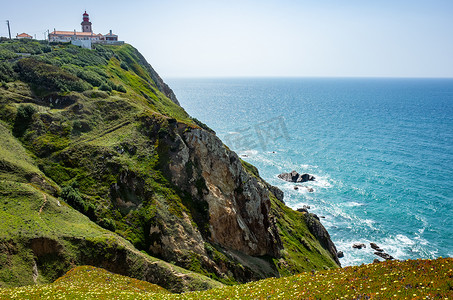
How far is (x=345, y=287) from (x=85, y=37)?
16743 cm

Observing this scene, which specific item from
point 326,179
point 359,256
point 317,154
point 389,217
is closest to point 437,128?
point 317,154

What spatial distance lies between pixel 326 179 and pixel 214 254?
79.9 m

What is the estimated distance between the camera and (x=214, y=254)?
47.2 metres

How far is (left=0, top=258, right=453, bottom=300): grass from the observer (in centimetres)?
1611

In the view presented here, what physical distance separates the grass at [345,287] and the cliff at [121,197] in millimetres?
9242

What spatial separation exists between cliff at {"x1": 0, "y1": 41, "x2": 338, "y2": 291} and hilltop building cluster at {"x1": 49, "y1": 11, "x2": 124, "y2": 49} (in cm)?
6135

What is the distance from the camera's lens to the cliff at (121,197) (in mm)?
34812

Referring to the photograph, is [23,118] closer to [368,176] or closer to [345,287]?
[345,287]

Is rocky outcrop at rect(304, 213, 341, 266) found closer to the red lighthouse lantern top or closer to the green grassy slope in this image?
the green grassy slope

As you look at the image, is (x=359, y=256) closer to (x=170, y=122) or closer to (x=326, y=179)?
(x=326, y=179)

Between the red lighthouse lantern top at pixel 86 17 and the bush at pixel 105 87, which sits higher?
the red lighthouse lantern top at pixel 86 17

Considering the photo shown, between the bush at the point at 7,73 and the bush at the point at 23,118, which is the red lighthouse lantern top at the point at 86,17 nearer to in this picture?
the bush at the point at 7,73

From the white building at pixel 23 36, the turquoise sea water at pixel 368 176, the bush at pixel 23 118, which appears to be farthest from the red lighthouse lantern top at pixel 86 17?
the bush at pixel 23 118

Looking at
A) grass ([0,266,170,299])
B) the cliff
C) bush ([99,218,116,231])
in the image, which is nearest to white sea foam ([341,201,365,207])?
the cliff
